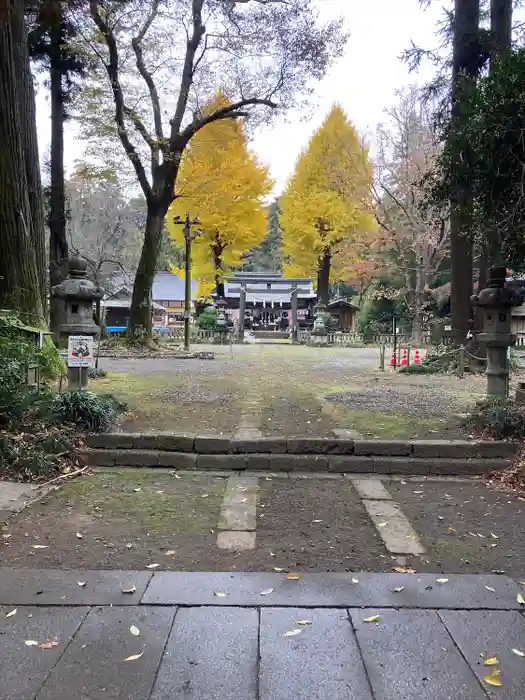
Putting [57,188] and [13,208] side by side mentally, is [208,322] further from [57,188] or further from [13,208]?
[13,208]

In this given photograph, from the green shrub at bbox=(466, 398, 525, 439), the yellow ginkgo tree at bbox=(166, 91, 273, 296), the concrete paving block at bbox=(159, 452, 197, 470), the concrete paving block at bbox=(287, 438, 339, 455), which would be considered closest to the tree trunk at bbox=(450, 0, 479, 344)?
the green shrub at bbox=(466, 398, 525, 439)

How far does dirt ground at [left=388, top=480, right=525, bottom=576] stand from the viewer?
2.71 m

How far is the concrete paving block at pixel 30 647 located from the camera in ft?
5.63

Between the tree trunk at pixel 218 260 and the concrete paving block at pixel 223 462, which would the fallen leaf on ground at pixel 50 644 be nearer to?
the concrete paving block at pixel 223 462

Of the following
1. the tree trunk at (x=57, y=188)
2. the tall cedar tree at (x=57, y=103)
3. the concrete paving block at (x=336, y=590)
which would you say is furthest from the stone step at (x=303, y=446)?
the tree trunk at (x=57, y=188)

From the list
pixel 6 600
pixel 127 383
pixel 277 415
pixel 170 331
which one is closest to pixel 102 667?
pixel 6 600

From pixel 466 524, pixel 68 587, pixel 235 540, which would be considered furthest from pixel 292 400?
pixel 68 587

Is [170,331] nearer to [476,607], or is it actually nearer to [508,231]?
[508,231]

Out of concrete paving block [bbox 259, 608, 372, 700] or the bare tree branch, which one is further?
the bare tree branch

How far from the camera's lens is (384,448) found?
452cm

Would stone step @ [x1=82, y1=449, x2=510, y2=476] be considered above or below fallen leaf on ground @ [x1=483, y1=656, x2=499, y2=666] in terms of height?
above

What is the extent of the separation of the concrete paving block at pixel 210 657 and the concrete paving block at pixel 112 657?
5 cm

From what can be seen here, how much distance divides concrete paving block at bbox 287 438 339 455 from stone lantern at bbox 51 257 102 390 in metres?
2.44

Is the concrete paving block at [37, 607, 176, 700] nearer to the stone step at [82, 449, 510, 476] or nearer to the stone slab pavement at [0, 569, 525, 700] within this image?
the stone slab pavement at [0, 569, 525, 700]
